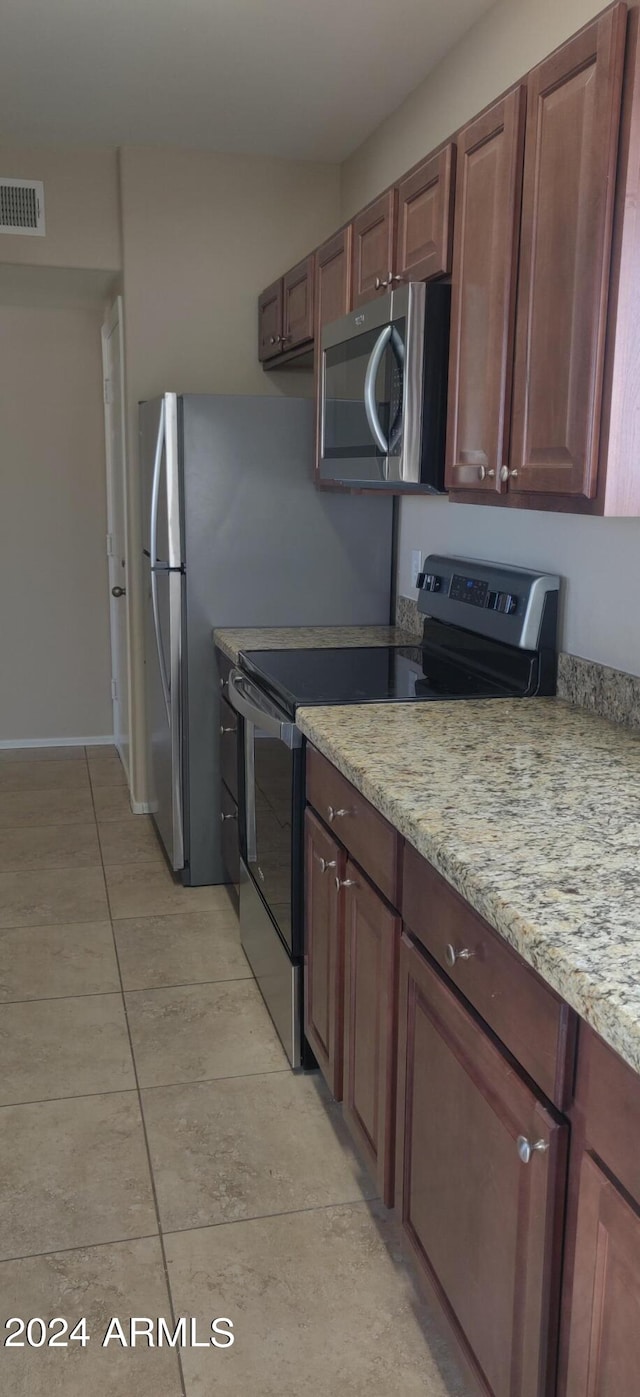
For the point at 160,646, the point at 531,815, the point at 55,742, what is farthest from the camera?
the point at 55,742

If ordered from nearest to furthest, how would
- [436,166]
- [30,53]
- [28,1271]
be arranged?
1. [28,1271]
2. [436,166]
3. [30,53]

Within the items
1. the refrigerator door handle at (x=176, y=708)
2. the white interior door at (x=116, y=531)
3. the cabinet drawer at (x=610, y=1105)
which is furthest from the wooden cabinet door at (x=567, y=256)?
the white interior door at (x=116, y=531)

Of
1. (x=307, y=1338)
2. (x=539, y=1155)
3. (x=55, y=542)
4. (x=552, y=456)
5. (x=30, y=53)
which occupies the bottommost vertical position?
(x=307, y=1338)

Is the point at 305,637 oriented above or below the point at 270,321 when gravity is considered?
below

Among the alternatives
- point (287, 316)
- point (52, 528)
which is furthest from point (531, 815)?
point (52, 528)

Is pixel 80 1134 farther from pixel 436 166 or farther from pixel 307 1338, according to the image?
pixel 436 166

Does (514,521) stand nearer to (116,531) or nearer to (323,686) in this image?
(323,686)

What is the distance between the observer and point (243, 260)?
4.04m

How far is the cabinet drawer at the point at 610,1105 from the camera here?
3.27ft

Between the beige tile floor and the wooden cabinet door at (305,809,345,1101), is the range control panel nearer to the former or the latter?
the wooden cabinet door at (305,809,345,1101)

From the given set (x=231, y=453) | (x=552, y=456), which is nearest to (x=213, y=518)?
(x=231, y=453)

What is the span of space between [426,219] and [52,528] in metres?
3.41

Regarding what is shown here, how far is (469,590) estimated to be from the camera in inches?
105

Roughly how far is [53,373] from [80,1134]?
3.89 m
